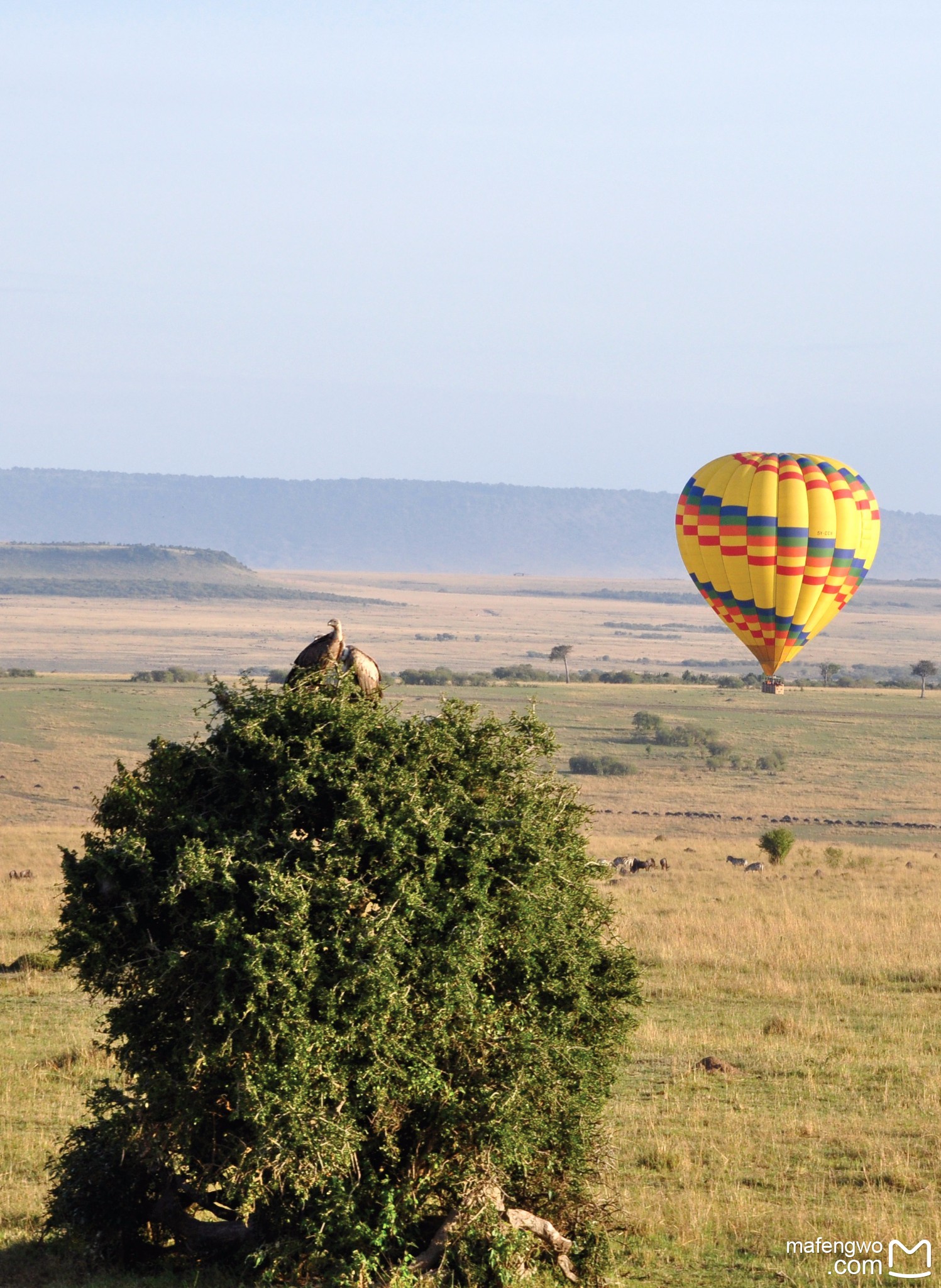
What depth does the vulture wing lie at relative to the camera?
828 cm

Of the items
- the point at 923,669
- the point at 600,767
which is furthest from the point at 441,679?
the point at 600,767

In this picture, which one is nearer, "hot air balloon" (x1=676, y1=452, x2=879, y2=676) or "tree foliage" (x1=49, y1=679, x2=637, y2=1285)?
"tree foliage" (x1=49, y1=679, x2=637, y2=1285)

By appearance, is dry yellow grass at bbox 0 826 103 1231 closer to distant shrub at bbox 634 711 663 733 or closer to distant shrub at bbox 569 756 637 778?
distant shrub at bbox 569 756 637 778

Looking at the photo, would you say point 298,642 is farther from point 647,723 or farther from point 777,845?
point 777,845

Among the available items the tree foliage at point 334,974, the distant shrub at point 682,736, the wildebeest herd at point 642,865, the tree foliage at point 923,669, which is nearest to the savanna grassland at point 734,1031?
the wildebeest herd at point 642,865

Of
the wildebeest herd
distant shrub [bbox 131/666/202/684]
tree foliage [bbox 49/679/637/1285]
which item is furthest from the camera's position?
distant shrub [bbox 131/666/202/684]

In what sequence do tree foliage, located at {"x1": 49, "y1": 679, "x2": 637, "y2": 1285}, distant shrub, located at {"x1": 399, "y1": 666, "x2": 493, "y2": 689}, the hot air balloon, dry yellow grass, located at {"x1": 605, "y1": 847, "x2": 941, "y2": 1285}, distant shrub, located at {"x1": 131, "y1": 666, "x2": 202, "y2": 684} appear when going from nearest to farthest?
tree foliage, located at {"x1": 49, "y1": 679, "x2": 637, "y2": 1285} → dry yellow grass, located at {"x1": 605, "y1": 847, "x2": 941, "y2": 1285} → the hot air balloon → distant shrub, located at {"x1": 399, "y1": 666, "x2": 493, "y2": 689} → distant shrub, located at {"x1": 131, "y1": 666, "x2": 202, "y2": 684}

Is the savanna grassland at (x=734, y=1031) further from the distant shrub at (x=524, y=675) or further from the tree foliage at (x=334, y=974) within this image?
the distant shrub at (x=524, y=675)

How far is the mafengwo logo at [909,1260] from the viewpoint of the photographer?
8461 mm

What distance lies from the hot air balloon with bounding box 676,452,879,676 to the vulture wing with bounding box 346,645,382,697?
26.6 m

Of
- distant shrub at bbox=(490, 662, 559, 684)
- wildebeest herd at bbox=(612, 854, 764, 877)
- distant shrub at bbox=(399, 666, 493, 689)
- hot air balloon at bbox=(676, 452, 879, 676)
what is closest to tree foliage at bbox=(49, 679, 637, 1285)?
wildebeest herd at bbox=(612, 854, 764, 877)

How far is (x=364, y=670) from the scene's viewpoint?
8.33m

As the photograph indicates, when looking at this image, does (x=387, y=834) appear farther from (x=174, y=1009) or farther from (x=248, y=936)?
(x=174, y=1009)

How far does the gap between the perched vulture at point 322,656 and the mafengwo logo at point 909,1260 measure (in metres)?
4.81
